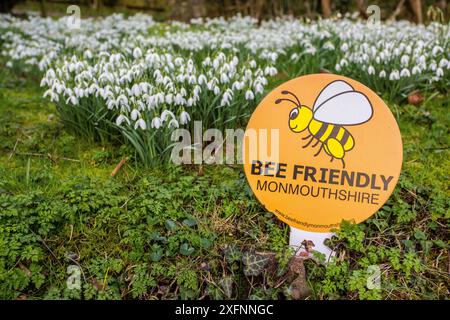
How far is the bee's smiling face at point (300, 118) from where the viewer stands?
2.13 metres

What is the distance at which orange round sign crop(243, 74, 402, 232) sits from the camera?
206cm

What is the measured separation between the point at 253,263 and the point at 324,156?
0.64 metres

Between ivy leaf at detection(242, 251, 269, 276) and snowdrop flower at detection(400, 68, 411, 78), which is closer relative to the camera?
ivy leaf at detection(242, 251, 269, 276)

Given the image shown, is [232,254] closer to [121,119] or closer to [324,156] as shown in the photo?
[324,156]

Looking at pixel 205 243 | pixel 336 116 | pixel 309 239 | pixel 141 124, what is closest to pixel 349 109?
pixel 336 116

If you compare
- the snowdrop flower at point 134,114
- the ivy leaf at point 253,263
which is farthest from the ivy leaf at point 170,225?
the snowdrop flower at point 134,114

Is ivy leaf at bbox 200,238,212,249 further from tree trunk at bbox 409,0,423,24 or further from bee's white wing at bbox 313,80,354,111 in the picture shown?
tree trunk at bbox 409,0,423,24

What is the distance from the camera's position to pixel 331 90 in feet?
6.89

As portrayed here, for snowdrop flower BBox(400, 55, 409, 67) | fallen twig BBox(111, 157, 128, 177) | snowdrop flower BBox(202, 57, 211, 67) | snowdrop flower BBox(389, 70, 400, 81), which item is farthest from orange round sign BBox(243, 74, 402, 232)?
snowdrop flower BBox(400, 55, 409, 67)

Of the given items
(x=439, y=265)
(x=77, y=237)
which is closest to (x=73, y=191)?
(x=77, y=237)
